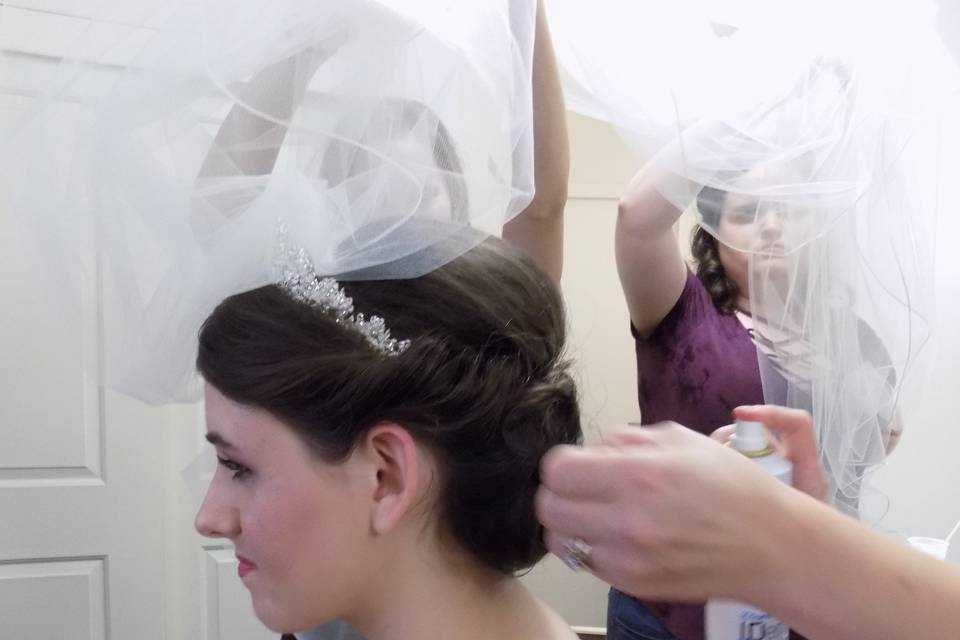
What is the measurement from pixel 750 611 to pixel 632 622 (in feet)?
1.46

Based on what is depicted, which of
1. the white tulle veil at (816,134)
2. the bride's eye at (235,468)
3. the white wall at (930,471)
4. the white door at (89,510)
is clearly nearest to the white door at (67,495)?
the white door at (89,510)

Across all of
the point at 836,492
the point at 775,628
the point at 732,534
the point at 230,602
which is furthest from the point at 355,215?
the point at 230,602

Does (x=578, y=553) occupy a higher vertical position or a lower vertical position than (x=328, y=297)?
lower

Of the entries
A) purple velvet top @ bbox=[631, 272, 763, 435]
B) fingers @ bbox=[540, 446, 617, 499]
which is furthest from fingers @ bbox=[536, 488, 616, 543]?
purple velvet top @ bbox=[631, 272, 763, 435]

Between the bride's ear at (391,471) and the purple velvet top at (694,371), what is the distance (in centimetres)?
45

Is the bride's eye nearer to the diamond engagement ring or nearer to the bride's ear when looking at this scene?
the bride's ear

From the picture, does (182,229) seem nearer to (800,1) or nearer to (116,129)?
(116,129)

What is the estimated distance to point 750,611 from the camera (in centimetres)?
56

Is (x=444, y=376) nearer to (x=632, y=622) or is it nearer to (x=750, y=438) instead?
(x=750, y=438)

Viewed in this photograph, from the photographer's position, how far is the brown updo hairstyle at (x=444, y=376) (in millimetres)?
562

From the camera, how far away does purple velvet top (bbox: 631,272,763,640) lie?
88 cm

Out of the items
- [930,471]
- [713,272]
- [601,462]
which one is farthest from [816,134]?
[930,471]

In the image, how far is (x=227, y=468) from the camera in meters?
0.60

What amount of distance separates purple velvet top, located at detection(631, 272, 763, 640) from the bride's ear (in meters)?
0.45
